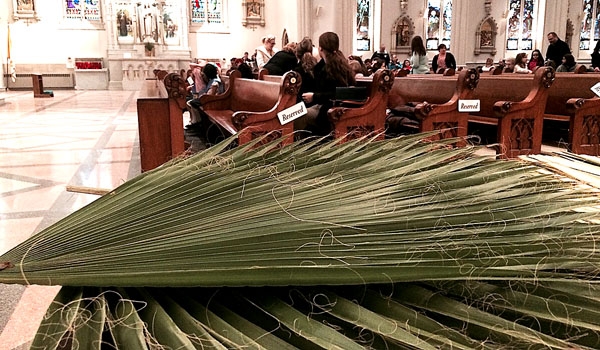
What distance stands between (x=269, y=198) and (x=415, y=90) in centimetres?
489

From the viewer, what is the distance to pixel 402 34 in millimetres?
19250

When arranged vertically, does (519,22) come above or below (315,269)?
above

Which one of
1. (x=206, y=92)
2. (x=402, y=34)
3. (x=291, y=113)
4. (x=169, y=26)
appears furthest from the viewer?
(x=402, y=34)

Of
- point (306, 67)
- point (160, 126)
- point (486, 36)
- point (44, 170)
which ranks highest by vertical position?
point (486, 36)

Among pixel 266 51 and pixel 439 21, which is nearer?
pixel 266 51

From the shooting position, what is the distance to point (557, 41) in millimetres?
10227

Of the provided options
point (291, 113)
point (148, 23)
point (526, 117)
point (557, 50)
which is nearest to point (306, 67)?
point (291, 113)

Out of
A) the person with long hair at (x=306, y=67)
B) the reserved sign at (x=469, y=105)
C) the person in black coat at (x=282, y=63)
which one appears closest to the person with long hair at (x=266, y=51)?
the person in black coat at (x=282, y=63)

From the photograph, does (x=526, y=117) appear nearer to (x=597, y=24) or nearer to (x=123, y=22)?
(x=123, y=22)

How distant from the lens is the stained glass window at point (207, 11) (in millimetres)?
19203

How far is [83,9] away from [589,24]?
737 inches

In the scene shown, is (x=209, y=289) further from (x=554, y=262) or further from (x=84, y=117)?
(x=84, y=117)

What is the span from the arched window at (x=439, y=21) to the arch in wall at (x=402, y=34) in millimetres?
824

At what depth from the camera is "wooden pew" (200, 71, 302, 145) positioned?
3.70 metres
